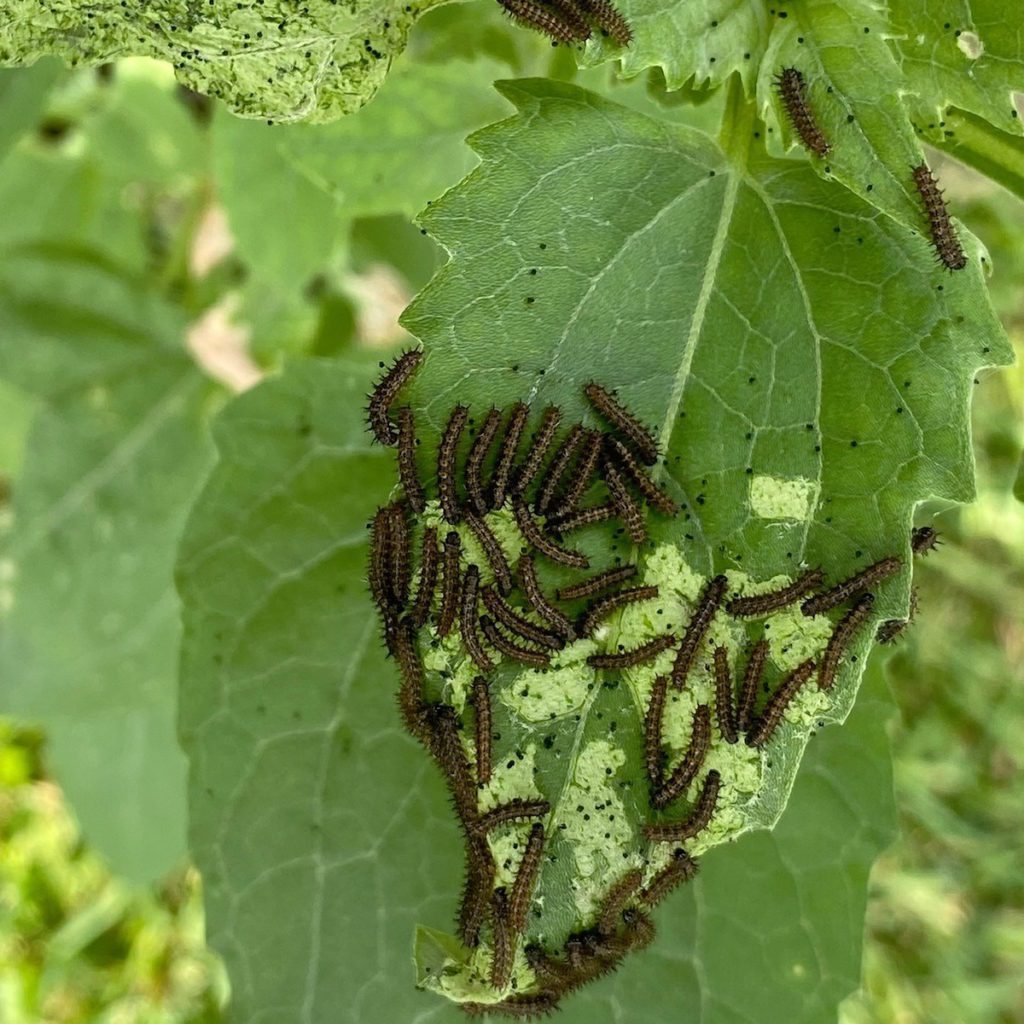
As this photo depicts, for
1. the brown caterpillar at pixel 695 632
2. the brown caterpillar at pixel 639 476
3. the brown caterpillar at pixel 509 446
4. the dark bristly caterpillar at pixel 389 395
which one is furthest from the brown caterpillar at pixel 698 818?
the dark bristly caterpillar at pixel 389 395

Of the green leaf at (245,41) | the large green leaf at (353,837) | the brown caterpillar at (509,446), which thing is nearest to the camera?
the green leaf at (245,41)

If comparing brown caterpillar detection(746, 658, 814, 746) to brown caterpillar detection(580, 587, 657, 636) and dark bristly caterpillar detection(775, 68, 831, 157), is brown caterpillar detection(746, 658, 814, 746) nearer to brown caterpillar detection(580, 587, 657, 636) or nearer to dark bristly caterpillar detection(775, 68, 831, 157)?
brown caterpillar detection(580, 587, 657, 636)

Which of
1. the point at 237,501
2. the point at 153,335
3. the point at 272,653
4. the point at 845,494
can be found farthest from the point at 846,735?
the point at 153,335

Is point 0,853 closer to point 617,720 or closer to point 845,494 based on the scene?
point 617,720

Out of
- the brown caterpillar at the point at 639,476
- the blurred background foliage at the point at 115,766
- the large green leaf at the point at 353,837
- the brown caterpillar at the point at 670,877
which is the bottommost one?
the blurred background foliage at the point at 115,766

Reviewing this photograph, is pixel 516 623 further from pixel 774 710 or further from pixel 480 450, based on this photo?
pixel 774 710

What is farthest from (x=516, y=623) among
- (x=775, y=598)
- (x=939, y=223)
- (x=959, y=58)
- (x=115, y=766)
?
(x=115, y=766)

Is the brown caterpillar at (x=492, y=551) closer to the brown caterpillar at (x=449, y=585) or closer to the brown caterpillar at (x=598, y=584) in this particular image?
the brown caterpillar at (x=449, y=585)
